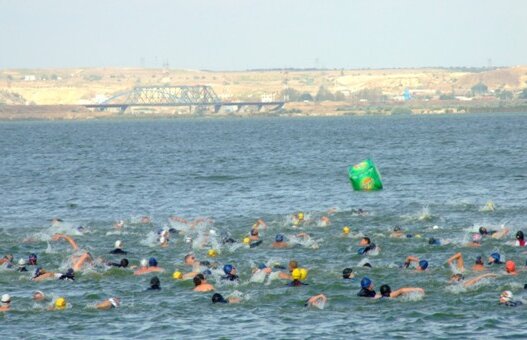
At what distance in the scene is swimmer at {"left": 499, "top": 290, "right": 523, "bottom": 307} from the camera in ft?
81.8

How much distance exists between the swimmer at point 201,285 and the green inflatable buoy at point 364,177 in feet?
82.6

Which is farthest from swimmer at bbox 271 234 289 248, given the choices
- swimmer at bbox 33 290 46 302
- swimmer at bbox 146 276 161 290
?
swimmer at bbox 33 290 46 302

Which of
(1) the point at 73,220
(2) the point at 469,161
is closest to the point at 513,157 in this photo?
(2) the point at 469,161

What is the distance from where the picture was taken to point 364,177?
173 feet

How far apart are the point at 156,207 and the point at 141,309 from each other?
23.8m

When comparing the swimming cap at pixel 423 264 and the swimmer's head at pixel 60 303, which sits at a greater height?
the swimming cap at pixel 423 264

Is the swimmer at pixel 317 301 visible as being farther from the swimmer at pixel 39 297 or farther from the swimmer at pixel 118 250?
the swimmer at pixel 118 250

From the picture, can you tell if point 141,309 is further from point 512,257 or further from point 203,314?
point 512,257

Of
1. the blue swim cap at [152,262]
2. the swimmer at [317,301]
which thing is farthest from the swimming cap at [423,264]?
the blue swim cap at [152,262]

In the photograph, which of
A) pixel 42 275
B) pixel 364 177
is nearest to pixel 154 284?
pixel 42 275

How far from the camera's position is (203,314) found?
25.4 m

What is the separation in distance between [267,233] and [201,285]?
10.8 metres

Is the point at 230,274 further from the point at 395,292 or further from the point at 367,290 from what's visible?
the point at 395,292

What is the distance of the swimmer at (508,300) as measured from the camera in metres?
24.9
